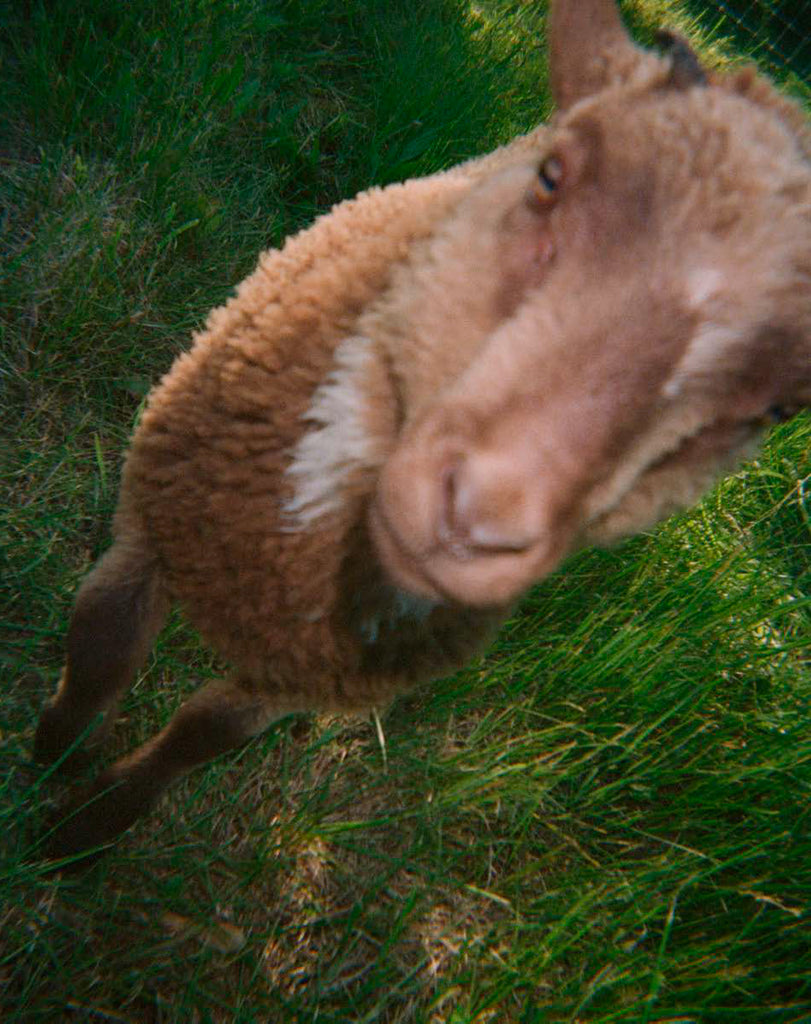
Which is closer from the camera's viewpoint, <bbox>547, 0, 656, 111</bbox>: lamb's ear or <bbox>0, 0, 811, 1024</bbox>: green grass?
<bbox>547, 0, 656, 111</bbox>: lamb's ear

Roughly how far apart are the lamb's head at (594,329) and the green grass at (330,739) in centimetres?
118

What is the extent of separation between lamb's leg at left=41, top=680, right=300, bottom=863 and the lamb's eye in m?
1.26

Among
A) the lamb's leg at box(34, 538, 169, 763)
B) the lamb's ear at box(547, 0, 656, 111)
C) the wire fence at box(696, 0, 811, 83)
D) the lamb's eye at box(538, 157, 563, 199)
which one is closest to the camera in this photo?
the lamb's eye at box(538, 157, 563, 199)

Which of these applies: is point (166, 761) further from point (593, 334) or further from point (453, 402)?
→ point (593, 334)

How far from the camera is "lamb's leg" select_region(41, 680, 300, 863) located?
6.17 ft

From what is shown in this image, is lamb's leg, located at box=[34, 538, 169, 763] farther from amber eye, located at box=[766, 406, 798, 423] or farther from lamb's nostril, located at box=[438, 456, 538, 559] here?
amber eye, located at box=[766, 406, 798, 423]

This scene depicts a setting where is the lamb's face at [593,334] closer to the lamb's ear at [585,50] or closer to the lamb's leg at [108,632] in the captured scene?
the lamb's ear at [585,50]

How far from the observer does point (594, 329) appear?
1181 mm

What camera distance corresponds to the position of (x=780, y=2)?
897cm

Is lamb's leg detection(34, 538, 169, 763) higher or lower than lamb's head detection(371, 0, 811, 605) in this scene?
lower

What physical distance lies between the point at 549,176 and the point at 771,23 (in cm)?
1010

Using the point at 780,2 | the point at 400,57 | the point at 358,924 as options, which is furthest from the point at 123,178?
the point at 780,2

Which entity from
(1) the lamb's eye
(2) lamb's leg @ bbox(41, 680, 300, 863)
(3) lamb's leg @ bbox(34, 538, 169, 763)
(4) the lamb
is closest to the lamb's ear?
(4) the lamb

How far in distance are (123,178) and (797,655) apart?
3.04m
